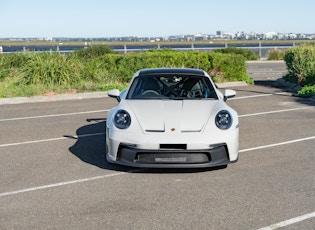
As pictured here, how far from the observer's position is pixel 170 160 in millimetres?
5641

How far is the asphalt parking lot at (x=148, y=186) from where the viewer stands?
174 inches

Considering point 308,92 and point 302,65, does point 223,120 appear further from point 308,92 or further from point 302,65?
point 302,65

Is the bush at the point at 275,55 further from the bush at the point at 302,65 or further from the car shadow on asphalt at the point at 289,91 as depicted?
the bush at the point at 302,65

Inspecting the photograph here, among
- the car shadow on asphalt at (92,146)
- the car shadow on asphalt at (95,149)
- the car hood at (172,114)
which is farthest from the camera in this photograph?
the car shadow on asphalt at (92,146)

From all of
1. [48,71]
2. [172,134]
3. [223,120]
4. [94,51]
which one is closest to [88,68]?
[48,71]

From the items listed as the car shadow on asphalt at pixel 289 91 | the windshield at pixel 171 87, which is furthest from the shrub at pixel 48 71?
the windshield at pixel 171 87

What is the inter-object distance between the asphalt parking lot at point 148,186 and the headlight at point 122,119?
0.64 meters

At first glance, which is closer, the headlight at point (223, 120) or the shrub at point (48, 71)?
the headlight at point (223, 120)

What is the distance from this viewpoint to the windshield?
7000mm

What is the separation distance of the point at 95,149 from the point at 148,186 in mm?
2182

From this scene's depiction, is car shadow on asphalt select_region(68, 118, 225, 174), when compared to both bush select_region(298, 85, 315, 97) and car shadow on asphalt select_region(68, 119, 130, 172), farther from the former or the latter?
bush select_region(298, 85, 315, 97)

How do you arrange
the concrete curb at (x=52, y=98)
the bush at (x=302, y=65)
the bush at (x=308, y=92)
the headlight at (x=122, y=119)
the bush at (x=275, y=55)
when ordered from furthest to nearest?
the bush at (x=275, y=55) → the bush at (x=302, y=65) → the bush at (x=308, y=92) → the concrete curb at (x=52, y=98) → the headlight at (x=122, y=119)

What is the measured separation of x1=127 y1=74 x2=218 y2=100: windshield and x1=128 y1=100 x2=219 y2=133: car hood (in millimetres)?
359

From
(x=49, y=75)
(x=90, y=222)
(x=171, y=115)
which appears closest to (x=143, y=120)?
(x=171, y=115)
